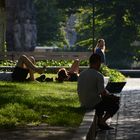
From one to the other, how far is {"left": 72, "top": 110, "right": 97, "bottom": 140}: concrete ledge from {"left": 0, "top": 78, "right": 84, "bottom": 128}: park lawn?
16cm

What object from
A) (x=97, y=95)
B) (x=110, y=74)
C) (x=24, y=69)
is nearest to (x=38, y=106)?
(x=97, y=95)

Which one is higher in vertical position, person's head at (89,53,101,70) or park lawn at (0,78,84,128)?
person's head at (89,53,101,70)

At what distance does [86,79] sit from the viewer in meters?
12.3

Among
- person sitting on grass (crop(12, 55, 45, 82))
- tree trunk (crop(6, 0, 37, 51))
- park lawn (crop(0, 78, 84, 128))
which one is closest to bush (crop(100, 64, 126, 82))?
person sitting on grass (crop(12, 55, 45, 82))

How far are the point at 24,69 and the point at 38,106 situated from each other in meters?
6.89

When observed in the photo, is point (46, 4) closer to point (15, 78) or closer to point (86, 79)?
point (15, 78)

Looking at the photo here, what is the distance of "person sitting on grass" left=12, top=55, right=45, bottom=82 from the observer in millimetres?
19938

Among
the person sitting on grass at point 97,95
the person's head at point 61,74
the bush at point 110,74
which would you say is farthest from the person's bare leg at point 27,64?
the person sitting on grass at point 97,95

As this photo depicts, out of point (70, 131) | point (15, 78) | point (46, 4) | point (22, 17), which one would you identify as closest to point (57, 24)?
point (46, 4)

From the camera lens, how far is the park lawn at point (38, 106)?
37.8ft

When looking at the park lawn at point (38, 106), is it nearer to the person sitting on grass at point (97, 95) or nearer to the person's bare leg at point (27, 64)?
the person sitting on grass at point (97, 95)

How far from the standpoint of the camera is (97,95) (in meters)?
12.2

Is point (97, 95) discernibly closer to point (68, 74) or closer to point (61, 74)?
point (61, 74)

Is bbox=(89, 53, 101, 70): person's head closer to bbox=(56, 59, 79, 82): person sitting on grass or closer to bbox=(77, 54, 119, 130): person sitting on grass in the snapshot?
bbox=(77, 54, 119, 130): person sitting on grass
